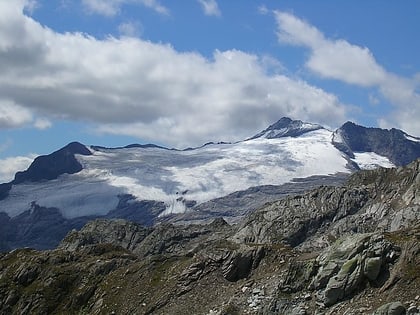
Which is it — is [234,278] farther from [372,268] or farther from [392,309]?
[392,309]

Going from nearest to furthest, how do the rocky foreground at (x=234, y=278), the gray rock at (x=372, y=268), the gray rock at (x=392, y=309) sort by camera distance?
the gray rock at (x=392, y=309) < the rocky foreground at (x=234, y=278) < the gray rock at (x=372, y=268)

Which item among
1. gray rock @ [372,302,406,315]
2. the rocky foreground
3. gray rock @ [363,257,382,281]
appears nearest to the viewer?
gray rock @ [372,302,406,315]

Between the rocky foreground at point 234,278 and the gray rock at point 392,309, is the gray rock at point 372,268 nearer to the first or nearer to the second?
the rocky foreground at point 234,278

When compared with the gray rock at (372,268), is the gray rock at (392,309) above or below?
below

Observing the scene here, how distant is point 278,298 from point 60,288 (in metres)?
→ 36.2

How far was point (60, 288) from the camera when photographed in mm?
82625

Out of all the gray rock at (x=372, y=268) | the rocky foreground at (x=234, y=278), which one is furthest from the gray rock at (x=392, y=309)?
the gray rock at (x=372, y=268)

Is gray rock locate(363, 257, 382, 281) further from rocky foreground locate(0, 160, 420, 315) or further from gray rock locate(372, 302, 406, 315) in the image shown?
gray rock locate(372, 302, 406, 315)

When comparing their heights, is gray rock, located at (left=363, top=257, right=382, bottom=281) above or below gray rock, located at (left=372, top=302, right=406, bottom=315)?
above

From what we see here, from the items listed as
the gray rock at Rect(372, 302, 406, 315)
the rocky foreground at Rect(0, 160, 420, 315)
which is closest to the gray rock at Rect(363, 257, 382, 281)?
the rocky foreground at Rect(0, 160, 420, 315)

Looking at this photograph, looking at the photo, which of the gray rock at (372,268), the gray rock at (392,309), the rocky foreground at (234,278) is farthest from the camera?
the gray rock at (372,268)

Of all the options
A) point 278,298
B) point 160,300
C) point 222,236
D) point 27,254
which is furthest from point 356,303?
point 222,236

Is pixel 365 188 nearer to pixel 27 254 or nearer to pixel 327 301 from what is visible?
pixel 27 254

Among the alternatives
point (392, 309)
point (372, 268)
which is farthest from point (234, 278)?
point (392, 309)
